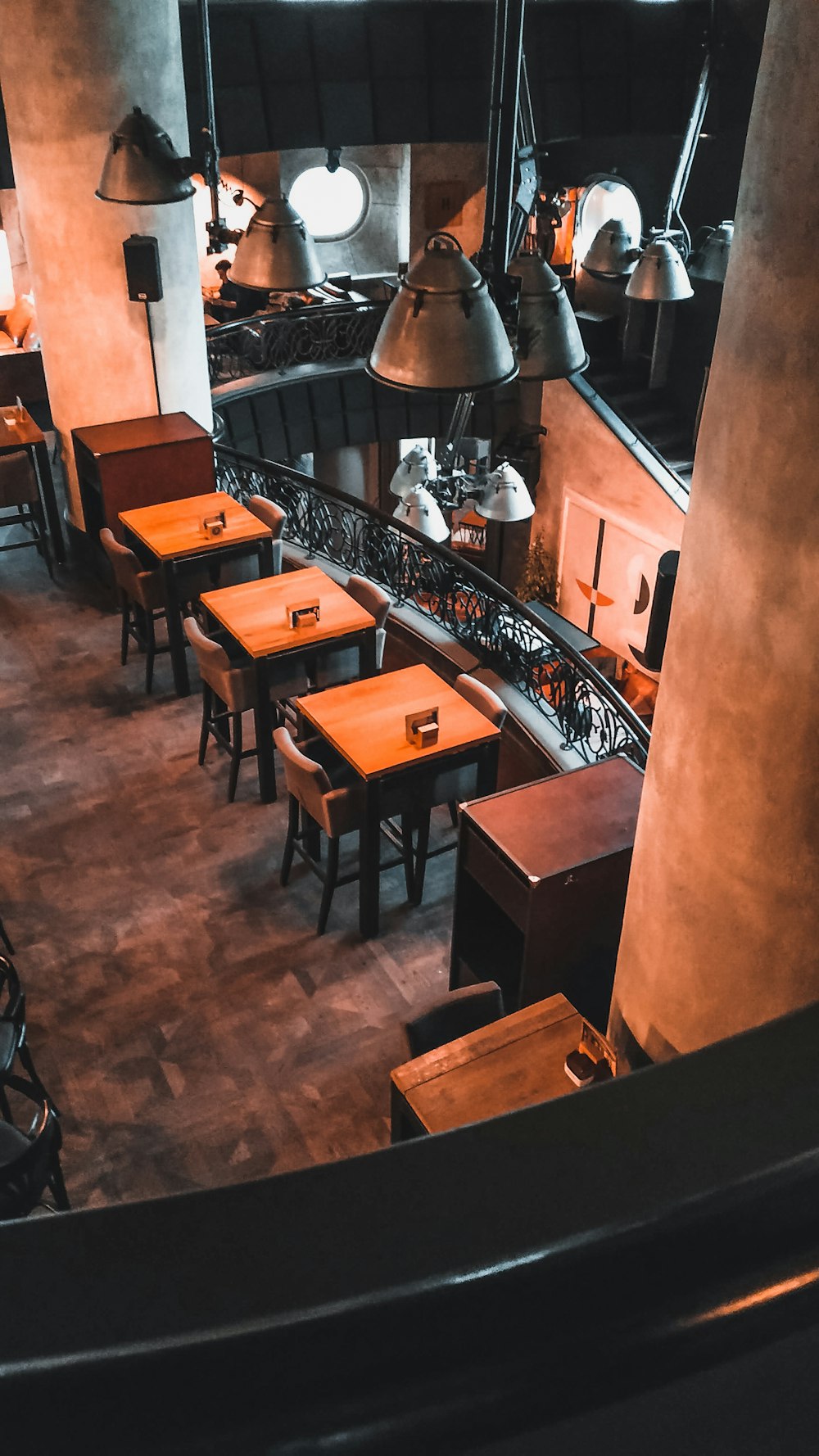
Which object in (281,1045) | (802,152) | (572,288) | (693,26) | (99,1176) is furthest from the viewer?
(572,288)

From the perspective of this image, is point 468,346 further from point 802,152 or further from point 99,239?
point 99,239

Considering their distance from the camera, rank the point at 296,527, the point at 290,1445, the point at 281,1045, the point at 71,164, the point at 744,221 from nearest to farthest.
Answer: the point at 290,1445 < the point at 744,221 < the point at 281,1045 < the point at 71,164 < the point at 296,527

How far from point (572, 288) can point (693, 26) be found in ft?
14.6

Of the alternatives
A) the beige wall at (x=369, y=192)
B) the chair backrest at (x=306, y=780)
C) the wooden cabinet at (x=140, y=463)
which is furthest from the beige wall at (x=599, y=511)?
the chair backrest at (x=306, y=780)

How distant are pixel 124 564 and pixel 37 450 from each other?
1.65 m

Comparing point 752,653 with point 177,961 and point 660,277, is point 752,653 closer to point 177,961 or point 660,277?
point 177,961

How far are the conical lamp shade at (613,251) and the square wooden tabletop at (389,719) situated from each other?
461cm

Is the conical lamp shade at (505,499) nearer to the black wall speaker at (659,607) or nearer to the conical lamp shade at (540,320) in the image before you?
the black wall speaker at (659,607)

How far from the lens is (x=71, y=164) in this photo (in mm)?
7828

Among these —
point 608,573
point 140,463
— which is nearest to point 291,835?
point 140,463

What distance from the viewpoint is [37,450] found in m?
8.69

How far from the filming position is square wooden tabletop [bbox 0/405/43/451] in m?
8.55

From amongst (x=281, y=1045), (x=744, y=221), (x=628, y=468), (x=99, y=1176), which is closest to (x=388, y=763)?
(x=281, y=1045)

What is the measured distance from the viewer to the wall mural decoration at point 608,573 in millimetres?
14852
